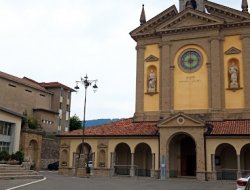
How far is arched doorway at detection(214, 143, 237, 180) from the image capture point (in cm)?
3391

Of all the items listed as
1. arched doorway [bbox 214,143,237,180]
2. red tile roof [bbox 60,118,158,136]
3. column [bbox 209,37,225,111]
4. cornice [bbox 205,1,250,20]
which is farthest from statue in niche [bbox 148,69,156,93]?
arched doorway [bbox 214,143,237,180]

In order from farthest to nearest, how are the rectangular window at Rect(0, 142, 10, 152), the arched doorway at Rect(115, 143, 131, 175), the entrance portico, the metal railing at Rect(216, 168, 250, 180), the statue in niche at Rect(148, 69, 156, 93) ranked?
the rectangular window at Rect(0, 142, 10, 152) < the statue in niche at Rect(148, 69, 156, 93) < the arched doorway at Rect(115, 143, 131, 175) < the entrance portico < the metal railing at Rect(216, 168, 250, 180)

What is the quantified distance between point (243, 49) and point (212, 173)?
544 inches

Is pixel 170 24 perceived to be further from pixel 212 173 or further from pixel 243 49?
pixel 212 173

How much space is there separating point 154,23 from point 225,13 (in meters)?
8.14

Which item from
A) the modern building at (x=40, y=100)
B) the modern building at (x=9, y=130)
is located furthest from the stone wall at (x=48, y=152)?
the modern building at (x=9, y=130)

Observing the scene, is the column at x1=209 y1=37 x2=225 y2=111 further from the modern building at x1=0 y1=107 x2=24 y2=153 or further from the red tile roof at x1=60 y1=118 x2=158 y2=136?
the modern building at x1=0 y1=107 x2=24 y2=153

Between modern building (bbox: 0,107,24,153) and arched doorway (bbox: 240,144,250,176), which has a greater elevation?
modern building (bbox: 0,107,24,153)

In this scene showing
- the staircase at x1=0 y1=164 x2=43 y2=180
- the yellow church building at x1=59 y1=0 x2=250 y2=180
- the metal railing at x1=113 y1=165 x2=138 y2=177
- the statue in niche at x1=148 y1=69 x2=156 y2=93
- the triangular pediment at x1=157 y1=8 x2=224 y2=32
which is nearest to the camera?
the staircase at x1=0 y1=164 x2=43 y2=180

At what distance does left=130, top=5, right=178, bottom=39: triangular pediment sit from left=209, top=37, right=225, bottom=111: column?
6075mm

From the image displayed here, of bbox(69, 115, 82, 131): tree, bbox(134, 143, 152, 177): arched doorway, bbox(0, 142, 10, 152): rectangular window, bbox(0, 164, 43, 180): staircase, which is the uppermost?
bbox(69, 115, 82, 131): tree

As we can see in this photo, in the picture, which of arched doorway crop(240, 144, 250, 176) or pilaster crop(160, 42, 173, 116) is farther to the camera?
pilaster crop(160, 42, 173, 116)

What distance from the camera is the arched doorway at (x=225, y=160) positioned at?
111 ft

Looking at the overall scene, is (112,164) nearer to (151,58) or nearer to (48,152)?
(151,58)
